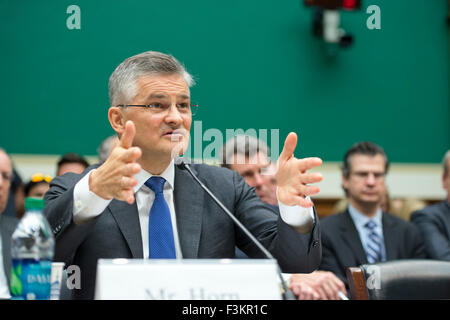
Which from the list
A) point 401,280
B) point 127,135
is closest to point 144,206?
point 127,135

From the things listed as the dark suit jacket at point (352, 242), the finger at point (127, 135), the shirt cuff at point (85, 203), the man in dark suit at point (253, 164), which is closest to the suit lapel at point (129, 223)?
the shirt cuff at point (85, 203)

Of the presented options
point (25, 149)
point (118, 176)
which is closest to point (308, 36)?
point (25, 149)

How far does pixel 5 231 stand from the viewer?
269cm

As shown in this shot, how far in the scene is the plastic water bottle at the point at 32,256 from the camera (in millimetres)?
1190

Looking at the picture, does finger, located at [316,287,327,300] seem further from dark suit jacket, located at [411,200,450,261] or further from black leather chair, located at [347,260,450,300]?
dark suit jacket, located at [411,200,450,261]

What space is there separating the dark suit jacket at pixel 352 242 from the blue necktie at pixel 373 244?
0.15 feet

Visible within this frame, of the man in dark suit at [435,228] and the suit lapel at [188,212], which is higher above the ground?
the suit lapel at [188,212]

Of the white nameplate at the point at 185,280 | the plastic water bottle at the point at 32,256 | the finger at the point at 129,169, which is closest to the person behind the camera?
the white nameplate at the point at 185,280

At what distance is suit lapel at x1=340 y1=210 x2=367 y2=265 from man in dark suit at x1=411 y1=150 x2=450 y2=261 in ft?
1.31

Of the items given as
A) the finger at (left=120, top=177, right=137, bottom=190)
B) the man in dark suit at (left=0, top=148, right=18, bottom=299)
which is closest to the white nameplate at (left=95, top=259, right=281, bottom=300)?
the finger at (left=120, top=177, right=137, bottom=190)

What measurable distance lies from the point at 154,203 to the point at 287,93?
354 centimetres

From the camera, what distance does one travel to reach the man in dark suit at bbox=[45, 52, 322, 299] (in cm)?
162

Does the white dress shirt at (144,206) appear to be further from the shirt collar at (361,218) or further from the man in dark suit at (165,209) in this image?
the shirt collar at (361,218)
